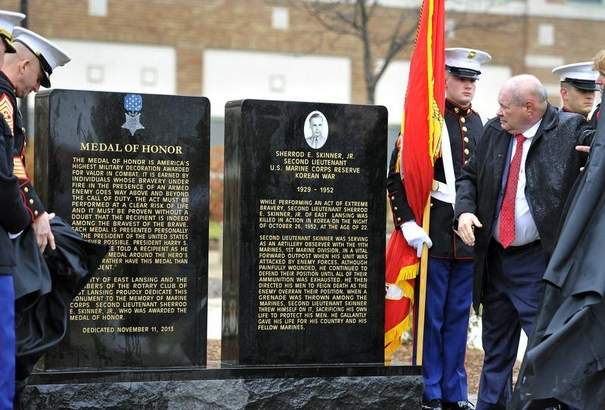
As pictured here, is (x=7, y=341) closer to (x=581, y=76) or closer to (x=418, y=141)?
(x=418, y=141)

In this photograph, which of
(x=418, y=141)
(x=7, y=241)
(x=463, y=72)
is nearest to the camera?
(x=7, y=241)

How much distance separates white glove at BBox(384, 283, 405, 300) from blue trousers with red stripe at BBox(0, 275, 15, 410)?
270 cm

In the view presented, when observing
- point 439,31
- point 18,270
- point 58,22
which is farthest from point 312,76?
point 18,270

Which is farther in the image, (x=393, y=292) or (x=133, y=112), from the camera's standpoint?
(x=393, y=292)

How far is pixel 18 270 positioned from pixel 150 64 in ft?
68.2

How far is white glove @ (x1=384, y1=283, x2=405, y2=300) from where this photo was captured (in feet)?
24.5

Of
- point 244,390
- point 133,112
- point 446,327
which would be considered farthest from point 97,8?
point 244,390

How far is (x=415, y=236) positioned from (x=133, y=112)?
186 centimetres

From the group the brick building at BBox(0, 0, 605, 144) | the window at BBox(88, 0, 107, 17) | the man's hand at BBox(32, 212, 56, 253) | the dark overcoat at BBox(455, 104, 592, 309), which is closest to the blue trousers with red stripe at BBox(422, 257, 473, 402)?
the dark overcoat at BBox(455, 104, 592, 309)

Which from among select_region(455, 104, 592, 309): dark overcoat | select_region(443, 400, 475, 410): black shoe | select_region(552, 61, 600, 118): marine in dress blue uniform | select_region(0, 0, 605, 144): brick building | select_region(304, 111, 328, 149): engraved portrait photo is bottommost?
select_region(443, 400, 475, 410): black shoe

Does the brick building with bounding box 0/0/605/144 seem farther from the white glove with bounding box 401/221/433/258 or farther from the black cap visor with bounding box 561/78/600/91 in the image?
the white glove with bounding box 401/221/433/258

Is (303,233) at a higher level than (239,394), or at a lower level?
higher

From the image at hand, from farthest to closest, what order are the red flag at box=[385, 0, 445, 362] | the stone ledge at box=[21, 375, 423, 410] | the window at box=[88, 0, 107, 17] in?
the window at box=[88, 0, 107, 17], the red flag at box=[385, 0, 445, 362], the stone ledge at box=[21, 375, 423, 410]

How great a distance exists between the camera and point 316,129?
7.26 meters
